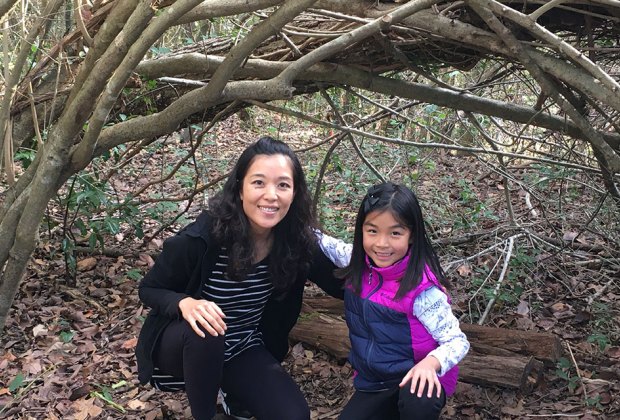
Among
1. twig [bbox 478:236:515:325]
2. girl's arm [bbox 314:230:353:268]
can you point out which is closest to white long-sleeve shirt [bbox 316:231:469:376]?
girl's arm [bbox 314:230:353:268]

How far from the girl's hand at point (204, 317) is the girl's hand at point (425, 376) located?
67 centimetres

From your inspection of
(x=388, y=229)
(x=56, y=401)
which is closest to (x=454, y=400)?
(x=388, y=229)

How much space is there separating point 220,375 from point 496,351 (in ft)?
4.47

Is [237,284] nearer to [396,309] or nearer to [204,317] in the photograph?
[204,317]

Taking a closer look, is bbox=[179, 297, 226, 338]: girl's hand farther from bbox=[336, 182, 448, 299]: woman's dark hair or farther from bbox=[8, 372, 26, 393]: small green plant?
bbox=[8, 372, 26, 393]: small green plant

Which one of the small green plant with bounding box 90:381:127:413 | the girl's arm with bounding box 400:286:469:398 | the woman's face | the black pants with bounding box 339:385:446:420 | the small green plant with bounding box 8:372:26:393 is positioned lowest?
the small green plant with bounding box 90:381:127:413

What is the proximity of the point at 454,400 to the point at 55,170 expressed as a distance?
206cm

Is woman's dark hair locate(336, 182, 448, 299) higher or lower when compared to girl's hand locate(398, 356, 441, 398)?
higher

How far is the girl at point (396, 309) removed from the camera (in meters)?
2.18

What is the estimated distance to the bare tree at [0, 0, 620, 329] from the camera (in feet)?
7.18

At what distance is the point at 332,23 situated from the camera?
9.88 ft

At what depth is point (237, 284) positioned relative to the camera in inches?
97.4

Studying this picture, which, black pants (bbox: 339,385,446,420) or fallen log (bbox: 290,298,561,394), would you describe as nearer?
black pants (bbox: 339,385,446,420)

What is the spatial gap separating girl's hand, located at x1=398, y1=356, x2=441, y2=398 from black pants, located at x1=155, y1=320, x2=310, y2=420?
0.52 meters
